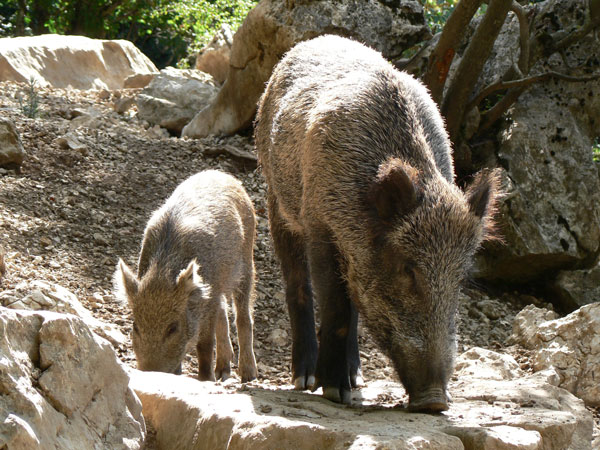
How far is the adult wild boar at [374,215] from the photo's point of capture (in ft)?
13.0

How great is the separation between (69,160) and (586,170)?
5.23 m

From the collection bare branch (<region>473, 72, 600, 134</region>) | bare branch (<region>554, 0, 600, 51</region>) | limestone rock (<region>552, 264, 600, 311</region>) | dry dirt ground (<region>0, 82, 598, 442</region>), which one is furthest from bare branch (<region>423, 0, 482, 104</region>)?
limestone rock (<region>552, 264, 600, 311</region>)

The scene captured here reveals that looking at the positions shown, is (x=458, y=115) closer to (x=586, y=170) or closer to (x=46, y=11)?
(x=586, y=170)

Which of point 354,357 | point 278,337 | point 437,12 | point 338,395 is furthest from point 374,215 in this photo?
point 437,12

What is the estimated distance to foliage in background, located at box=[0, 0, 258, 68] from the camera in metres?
15.8

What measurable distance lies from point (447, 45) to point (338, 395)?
4.23 m

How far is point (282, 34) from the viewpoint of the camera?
28.4ft

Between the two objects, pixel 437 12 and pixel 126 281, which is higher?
pixel 437 12

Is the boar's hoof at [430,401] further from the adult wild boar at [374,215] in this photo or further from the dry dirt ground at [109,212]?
the dry dirt ground at [109,212]

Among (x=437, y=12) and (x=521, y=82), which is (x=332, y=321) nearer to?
(x=521, y=82)

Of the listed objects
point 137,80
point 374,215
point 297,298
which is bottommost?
point 297,298

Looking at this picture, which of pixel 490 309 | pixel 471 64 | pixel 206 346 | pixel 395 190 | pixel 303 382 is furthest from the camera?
pixel 471 64

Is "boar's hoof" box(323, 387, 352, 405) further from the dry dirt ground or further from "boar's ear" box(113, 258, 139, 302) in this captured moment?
"boar's ear" box(113, 258, 139, 302)

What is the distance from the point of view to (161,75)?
10641 millimetres
